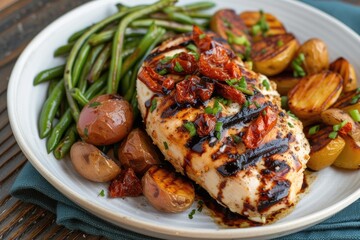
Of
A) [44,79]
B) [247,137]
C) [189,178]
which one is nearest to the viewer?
[247,137]

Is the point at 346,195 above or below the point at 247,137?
below

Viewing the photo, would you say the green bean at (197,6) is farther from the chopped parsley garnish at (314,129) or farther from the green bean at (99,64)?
the chopped parsley garnish at (314,129)

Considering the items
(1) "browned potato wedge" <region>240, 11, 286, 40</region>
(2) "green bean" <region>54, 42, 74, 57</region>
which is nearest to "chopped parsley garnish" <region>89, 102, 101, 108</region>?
(2) "green bean" <region>54, 42, 74, 57</region>

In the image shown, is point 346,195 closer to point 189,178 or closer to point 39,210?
point 189,178

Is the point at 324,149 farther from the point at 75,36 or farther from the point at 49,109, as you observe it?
the point at 75,36

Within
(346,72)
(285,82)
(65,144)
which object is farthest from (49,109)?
(346,72)

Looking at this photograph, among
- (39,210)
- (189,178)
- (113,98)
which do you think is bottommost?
(39,210)

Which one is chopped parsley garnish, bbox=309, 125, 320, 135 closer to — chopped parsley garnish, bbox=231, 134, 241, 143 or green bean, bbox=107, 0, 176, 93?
chopped parsley garnish, bbox=231, 134, 241, 143

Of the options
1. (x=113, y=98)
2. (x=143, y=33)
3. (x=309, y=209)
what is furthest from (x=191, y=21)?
(x=309, y=209)
